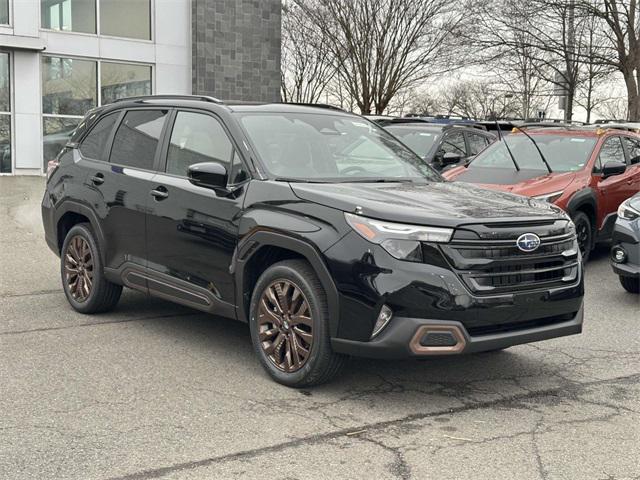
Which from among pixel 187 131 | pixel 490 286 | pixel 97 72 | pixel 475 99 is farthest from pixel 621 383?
pixel 475 99

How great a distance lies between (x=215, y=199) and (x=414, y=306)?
1689 millimetres

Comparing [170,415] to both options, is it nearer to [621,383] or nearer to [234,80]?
[621,383]

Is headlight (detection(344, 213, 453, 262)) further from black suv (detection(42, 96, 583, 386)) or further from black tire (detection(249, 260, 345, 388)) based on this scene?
black tire (detection(249, 260, 345, 388))

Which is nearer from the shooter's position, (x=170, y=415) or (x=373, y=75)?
(x=170, y=415)

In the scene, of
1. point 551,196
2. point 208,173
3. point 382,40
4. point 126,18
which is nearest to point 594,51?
point 382,40

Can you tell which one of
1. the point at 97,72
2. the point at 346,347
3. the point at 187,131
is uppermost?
the point at 97,72

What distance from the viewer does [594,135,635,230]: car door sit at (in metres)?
9.70

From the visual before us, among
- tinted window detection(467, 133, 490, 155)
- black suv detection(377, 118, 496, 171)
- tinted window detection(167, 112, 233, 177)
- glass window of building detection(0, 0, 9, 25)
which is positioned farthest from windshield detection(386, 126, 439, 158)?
glass window of building detection(0, 0, 9, 25)

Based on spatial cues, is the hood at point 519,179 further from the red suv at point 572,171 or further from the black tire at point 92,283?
the black tire at point 92,283

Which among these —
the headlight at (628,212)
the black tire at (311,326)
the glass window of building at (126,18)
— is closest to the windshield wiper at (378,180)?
the black tire at (311,326)

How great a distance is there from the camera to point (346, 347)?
179 inches

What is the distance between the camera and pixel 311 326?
A: 15.4ft

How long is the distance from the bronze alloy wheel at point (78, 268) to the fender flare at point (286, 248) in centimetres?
194

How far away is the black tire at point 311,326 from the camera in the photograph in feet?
15.2
